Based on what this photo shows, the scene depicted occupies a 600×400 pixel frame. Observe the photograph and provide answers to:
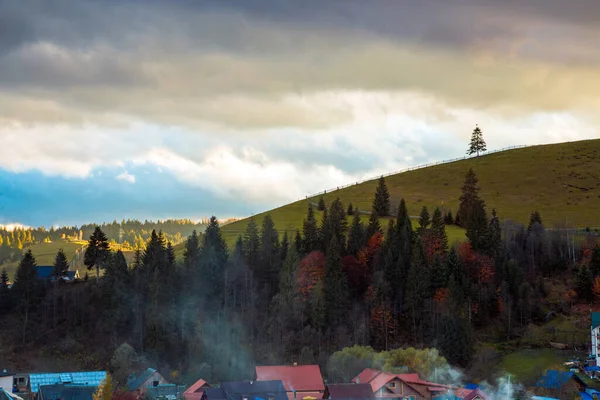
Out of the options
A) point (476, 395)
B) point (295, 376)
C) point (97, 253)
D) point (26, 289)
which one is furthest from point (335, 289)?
point (26, 289)

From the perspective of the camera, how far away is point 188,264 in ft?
459

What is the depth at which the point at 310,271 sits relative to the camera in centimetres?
13388

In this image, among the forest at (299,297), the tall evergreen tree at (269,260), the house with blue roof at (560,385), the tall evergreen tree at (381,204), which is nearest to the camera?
the house with blue roof at (560,385)

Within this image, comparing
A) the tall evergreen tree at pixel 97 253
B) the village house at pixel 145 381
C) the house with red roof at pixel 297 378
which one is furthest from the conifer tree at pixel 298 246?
the village house at pixel 145 381

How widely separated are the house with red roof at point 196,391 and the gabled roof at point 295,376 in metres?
6.27

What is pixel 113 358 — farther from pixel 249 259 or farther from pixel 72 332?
pixel 249 259

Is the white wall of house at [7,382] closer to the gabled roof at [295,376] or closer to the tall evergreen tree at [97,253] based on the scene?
the gabled roof at [295,376]

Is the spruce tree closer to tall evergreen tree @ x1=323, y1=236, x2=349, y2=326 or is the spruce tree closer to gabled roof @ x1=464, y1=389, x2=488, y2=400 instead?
tall evergreen tree @ x1=323, y1=236, x2=349, y2=326

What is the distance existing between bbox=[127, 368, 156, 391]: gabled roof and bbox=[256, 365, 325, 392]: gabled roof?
42.3 ft

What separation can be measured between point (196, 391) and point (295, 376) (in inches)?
440

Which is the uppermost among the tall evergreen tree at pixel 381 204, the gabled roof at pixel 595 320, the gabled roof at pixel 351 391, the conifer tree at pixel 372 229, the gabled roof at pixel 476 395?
the tall evergreen tree at pixel 381 204

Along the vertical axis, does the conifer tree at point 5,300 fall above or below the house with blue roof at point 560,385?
above

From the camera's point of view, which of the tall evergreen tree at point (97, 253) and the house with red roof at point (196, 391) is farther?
the tall evergreen tree at point (97, 253)

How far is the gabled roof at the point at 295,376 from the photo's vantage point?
107 meters
